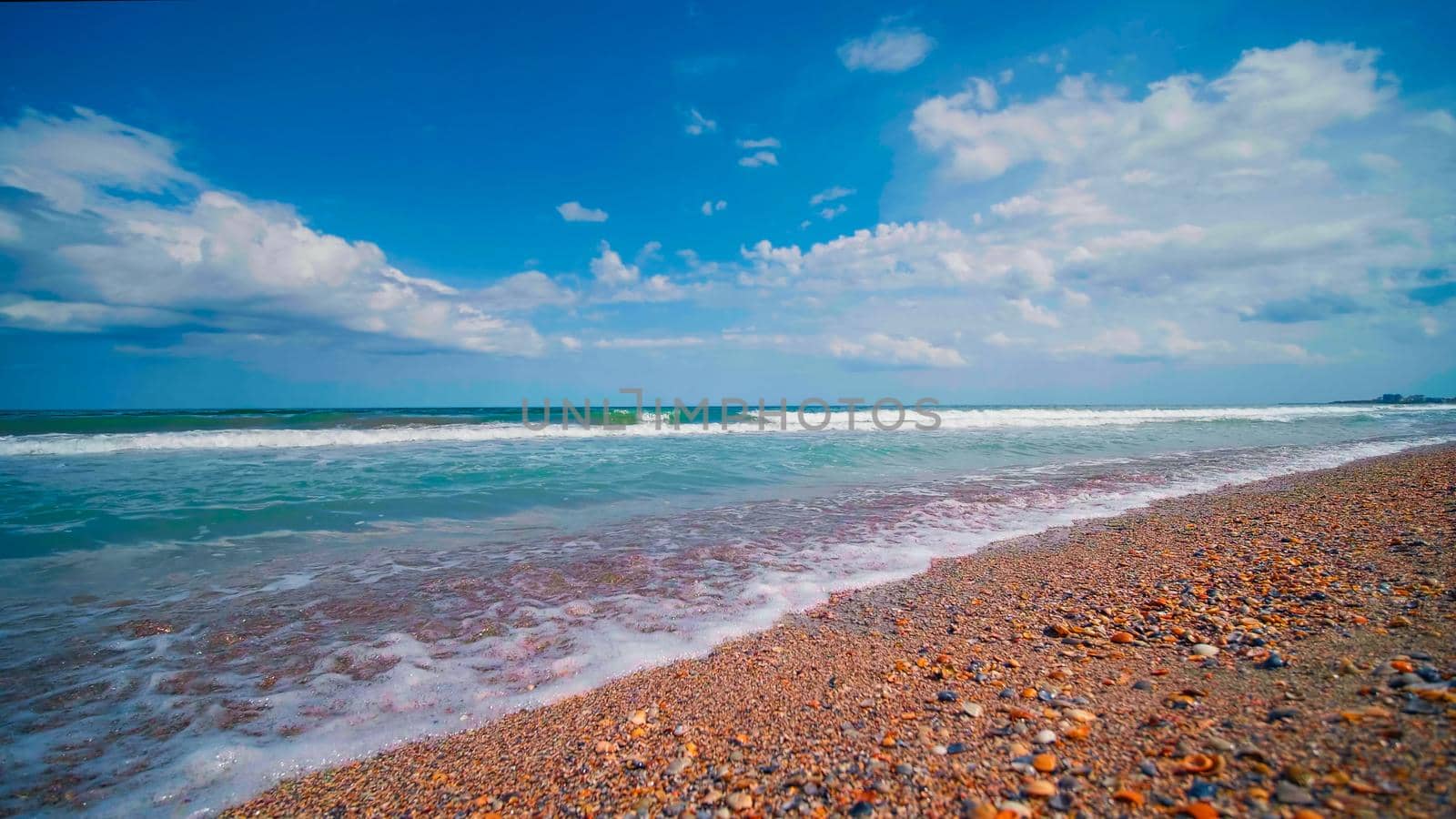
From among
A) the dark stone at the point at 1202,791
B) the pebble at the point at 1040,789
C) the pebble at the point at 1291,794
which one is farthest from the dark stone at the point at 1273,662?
the pebble at the point at 1040,789

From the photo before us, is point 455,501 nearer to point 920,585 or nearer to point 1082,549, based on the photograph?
point 920,585

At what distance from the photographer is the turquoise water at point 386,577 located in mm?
3623

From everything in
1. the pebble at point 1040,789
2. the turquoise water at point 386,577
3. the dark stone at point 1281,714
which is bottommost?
the turquoise water at point 386,577

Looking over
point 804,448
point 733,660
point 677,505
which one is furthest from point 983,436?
point 733,660

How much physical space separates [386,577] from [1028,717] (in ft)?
21.7

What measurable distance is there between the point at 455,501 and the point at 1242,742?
11.5 m

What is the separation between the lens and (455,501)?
1099 centimetres

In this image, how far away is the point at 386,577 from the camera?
6.49 metres

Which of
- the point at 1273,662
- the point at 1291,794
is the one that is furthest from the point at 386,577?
the point at 1273,662

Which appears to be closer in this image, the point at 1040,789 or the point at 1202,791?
the point at 1202,791

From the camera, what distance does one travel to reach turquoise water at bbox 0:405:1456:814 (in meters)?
3.62

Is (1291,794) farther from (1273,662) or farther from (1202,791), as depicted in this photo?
(1273,662)

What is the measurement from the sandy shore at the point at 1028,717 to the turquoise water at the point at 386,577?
676 mm

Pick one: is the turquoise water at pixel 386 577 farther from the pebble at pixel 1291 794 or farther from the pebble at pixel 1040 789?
the pebble at pixel 1291 794
